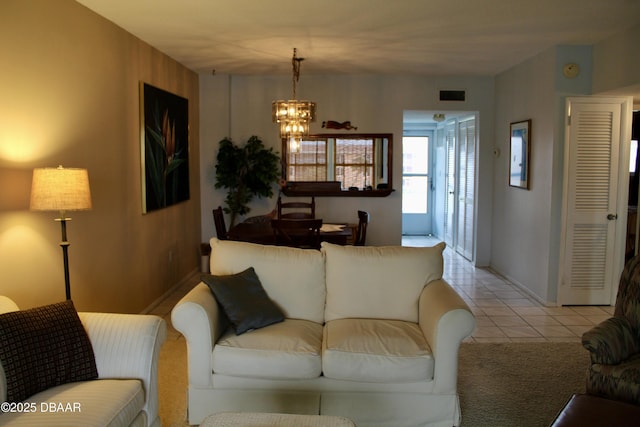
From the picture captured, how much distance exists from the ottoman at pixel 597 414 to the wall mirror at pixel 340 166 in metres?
4.78

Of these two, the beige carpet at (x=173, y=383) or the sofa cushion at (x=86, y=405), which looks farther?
the beige carpet at (x=173, y=383)

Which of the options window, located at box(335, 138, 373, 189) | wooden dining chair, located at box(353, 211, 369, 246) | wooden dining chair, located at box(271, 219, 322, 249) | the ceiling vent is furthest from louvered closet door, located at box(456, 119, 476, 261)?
wooden dining chair, located at box(271, 219, 322, 249)

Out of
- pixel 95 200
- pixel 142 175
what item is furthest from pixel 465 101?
pixel 95 200

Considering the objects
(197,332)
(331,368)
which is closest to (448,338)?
(331,368)

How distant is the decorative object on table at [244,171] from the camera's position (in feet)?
21.8

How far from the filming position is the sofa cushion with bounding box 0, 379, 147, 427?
202 cm

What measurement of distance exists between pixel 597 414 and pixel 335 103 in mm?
5312

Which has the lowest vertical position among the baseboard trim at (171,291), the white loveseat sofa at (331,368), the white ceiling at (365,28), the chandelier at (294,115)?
the baseboard trim at (171,291)

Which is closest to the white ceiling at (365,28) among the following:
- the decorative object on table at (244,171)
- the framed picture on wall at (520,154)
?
the framed picture on wall at (520,154)

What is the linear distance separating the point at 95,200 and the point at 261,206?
3.17m

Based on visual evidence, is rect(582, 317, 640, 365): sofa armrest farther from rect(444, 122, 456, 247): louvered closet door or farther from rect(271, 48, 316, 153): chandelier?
rect(444, 122, 456, 247): louvered closet door

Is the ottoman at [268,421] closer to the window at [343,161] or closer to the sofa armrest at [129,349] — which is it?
the sofa armrest at [129,349]

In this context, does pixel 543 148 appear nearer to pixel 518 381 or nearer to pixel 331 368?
pixel 518 381

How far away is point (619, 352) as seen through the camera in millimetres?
→ 2719
